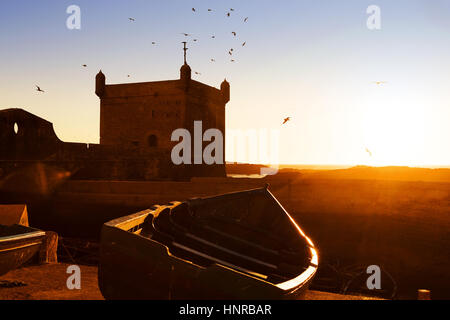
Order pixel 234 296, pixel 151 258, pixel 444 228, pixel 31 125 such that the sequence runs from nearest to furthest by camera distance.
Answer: pixel 234 296, pixel 151 258, pixel 444 228, pixel 31 125

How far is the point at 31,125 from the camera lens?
24391 mm

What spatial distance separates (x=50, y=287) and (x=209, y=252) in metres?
3.19

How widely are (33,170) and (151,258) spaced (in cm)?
2217

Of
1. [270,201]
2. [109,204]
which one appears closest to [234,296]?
[270,201]

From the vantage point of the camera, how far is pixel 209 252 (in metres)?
6.30

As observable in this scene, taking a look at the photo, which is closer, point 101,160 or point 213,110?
point 101,160

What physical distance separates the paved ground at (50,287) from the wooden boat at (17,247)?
0.50 metres

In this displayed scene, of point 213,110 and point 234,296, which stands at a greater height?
point 213,110

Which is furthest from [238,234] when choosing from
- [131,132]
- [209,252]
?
[131,132]

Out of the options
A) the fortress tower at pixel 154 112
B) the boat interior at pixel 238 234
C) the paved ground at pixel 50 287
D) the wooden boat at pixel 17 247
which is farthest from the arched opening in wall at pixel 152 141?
the wooden boat at pixel 17 247

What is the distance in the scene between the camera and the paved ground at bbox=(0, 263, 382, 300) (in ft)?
21.9

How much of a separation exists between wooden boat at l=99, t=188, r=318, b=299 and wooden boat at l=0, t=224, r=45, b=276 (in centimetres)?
200

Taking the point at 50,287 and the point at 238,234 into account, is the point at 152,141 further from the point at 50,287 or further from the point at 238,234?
the point at 50,287

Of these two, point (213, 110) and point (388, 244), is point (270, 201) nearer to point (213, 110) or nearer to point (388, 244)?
point (388, 244)
